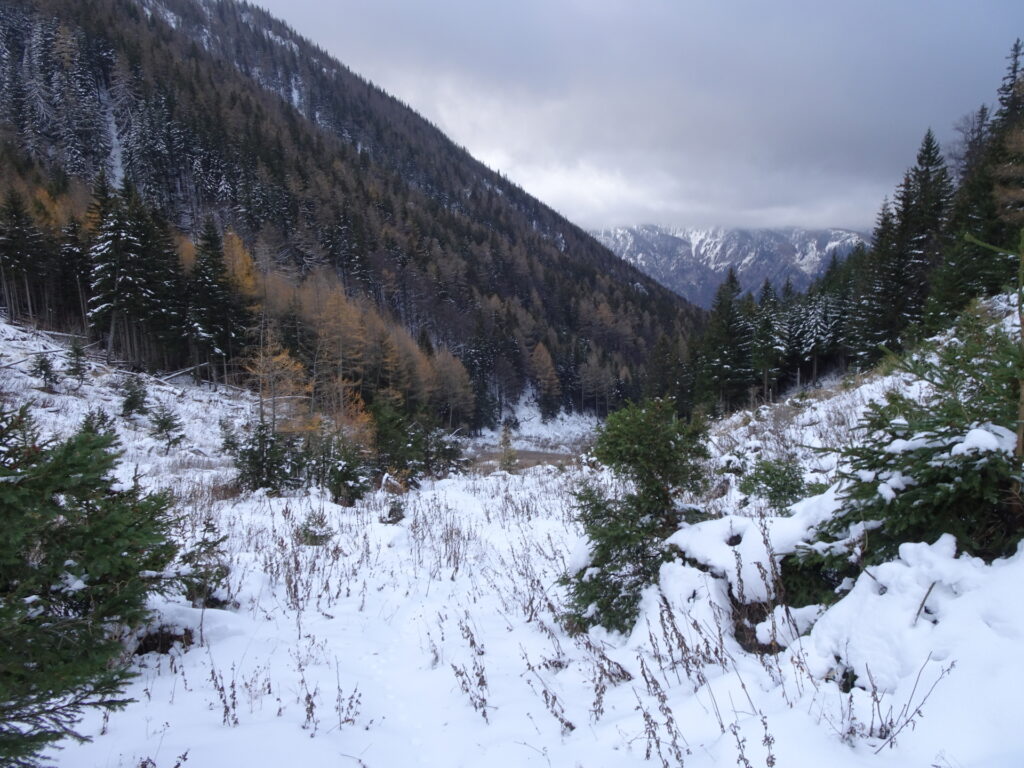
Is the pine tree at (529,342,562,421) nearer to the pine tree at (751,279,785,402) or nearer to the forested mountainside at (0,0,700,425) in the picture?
the forested mountainside at (0,0,700,425)

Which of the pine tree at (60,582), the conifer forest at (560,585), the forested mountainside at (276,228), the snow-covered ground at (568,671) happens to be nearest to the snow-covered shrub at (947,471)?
the conifer forest at (560,585)

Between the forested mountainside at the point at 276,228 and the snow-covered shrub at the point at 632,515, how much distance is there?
2679 cm

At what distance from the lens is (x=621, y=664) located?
3230 mm

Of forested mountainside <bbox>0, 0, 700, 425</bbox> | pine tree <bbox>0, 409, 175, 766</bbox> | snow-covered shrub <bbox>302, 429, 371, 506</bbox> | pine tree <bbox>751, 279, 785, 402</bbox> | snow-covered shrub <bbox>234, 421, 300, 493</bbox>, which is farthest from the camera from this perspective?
forested mountainside <bbox>0, 0, 700, 425</bbox>

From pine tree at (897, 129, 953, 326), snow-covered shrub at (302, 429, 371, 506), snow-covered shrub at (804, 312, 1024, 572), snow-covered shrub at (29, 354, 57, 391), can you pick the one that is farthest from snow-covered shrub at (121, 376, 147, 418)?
pine tree at (897, 129, 953, 326)

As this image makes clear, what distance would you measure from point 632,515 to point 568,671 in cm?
129

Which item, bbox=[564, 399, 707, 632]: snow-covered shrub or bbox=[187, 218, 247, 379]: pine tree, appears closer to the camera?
bbox=[564, 399, 707, 632]: snow-covered shrub

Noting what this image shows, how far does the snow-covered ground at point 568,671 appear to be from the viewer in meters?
1.88

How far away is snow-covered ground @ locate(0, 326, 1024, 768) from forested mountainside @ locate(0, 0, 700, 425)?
998 inches

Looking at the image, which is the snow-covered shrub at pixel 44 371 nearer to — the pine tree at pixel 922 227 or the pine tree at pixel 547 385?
the pine tree at pixel 922 227

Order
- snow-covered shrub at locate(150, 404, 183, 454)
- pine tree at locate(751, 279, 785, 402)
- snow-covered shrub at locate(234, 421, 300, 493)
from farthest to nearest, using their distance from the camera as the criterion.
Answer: pine tree at locate(751, 279, 785, 402), snow-covered shrub at locate(150, 404, 183, 454), snow-covered shrub at locate(234, 421, 300, 493)

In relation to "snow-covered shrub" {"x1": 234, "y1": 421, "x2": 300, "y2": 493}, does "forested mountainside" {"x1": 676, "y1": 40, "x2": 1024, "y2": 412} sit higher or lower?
higher

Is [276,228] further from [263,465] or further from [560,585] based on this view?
[560,585]

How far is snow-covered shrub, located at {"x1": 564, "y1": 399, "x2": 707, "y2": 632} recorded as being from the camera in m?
3.67
